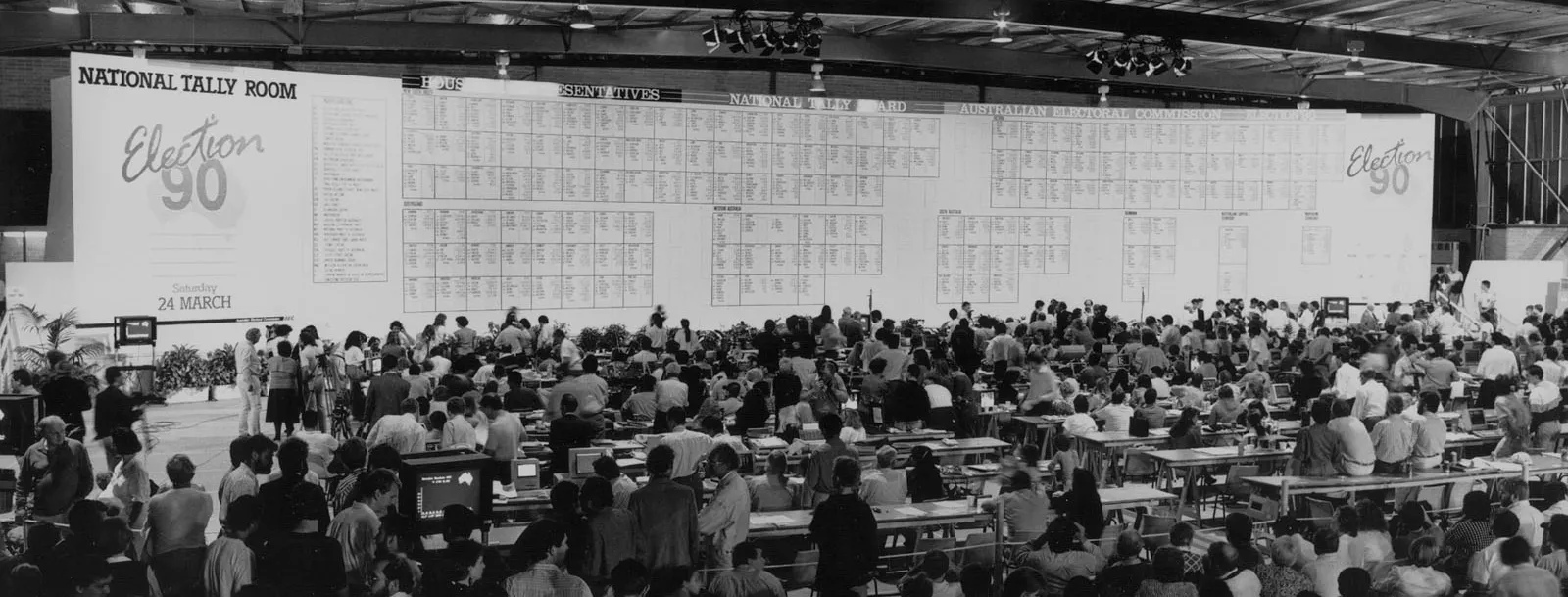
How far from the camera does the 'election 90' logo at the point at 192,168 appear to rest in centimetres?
1723

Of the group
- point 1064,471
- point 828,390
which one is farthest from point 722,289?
point 1064,471

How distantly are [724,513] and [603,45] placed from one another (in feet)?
43.1

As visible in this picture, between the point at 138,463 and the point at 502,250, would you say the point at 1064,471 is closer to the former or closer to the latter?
the point at 138,463

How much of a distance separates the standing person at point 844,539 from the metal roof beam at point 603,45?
43.4ft

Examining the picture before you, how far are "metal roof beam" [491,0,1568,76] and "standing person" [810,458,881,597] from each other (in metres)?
10.0

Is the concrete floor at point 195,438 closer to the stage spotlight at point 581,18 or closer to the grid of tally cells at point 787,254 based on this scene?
the stage spotlight at point 581,18

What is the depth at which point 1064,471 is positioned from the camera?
1030cm

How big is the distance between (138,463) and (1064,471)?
6499 millimetres

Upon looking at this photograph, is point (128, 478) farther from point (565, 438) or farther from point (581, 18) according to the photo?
point (581, 18)

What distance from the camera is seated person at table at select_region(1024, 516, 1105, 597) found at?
7660mm

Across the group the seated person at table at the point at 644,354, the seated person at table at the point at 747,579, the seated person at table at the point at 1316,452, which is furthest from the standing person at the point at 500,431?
the seated person at table at the point at 1316,452

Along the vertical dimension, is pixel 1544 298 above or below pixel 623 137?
below

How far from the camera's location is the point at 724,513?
8.22 meters

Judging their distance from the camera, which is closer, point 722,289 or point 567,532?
point 567,532
